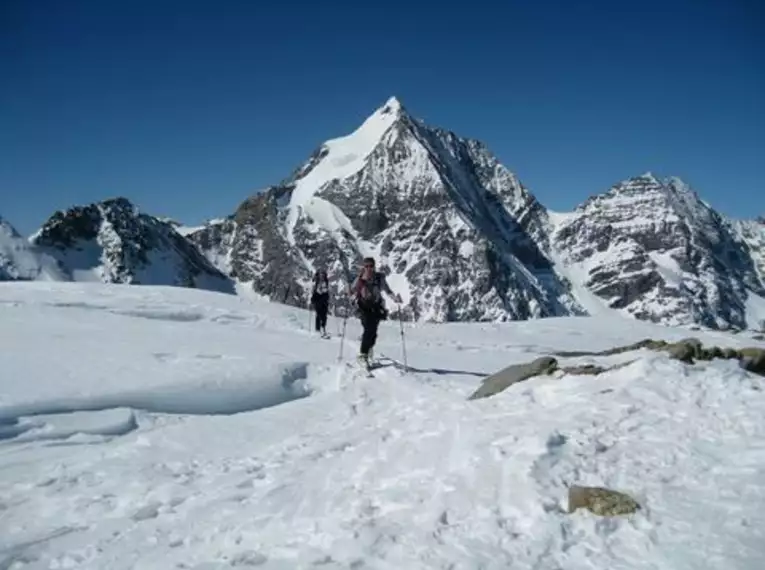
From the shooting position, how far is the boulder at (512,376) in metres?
13.7

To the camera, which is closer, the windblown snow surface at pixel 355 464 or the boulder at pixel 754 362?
the windblown snow surface at pixel 355 464

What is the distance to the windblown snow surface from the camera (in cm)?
648

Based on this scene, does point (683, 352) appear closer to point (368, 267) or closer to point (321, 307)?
point (368, 267)

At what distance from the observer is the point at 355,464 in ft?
30.0

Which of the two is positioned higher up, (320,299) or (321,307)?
(320,299)

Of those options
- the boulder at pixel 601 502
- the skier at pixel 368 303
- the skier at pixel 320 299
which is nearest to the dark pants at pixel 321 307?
the skier at pixel 320 299

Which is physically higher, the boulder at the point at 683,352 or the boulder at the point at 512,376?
the boulder at the point at 683,352

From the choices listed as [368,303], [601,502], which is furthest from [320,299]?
[601,502]

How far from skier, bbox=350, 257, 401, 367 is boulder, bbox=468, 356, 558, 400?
356 centimetres

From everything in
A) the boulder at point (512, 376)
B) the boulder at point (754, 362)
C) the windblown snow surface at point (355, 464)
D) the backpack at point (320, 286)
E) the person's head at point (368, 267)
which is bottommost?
the windblown snow surface at point (355, 464)

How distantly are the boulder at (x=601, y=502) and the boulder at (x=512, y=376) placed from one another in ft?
19.7

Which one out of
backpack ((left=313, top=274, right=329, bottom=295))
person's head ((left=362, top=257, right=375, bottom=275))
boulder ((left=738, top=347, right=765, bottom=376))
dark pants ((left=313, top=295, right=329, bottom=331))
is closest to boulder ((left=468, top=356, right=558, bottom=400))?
boulder ((left=738, top=347, right=765, bottom=376))

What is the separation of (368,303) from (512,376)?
439 centimetres

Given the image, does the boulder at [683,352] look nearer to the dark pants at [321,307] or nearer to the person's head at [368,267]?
the person's head at [368,267]
